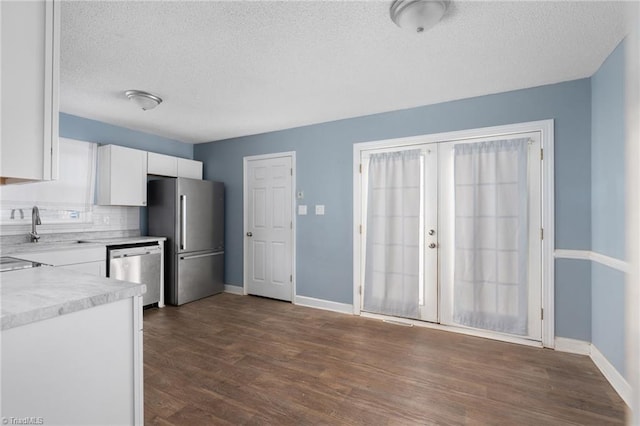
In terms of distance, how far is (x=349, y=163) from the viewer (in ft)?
13.0

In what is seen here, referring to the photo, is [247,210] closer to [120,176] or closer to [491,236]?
[120,176]

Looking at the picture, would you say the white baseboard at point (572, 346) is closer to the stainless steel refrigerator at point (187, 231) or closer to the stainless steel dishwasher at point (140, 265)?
the stainless steel refrigerator at point (187, 231)

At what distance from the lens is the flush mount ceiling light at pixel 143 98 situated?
3.06 metres

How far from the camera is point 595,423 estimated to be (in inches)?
74.5

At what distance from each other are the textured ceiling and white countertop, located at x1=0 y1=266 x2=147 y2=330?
1549 millimetres

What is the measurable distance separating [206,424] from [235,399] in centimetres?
27

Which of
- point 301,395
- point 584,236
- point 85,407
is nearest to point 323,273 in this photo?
point 301,395

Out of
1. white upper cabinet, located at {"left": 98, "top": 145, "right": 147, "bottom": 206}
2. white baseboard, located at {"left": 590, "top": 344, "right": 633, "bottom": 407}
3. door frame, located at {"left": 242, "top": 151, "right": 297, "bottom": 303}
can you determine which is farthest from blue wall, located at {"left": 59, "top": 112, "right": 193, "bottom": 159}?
white baseboard, located at {"left": 590, "top": 344, "right": 633, "bottom": 407}

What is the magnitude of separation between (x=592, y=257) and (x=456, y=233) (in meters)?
1.11

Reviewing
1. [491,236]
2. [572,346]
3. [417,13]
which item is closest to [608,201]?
[491,236]

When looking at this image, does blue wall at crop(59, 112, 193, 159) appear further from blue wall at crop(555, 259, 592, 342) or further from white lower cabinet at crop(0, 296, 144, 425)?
blue wall at crop(555, 259, 592, 342)

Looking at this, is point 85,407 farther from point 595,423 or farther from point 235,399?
point 595,423

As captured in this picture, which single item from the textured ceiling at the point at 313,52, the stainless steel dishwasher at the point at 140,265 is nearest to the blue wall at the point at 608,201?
the textured ceiling at the point at 313,52

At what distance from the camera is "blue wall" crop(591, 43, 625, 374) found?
2225mm
